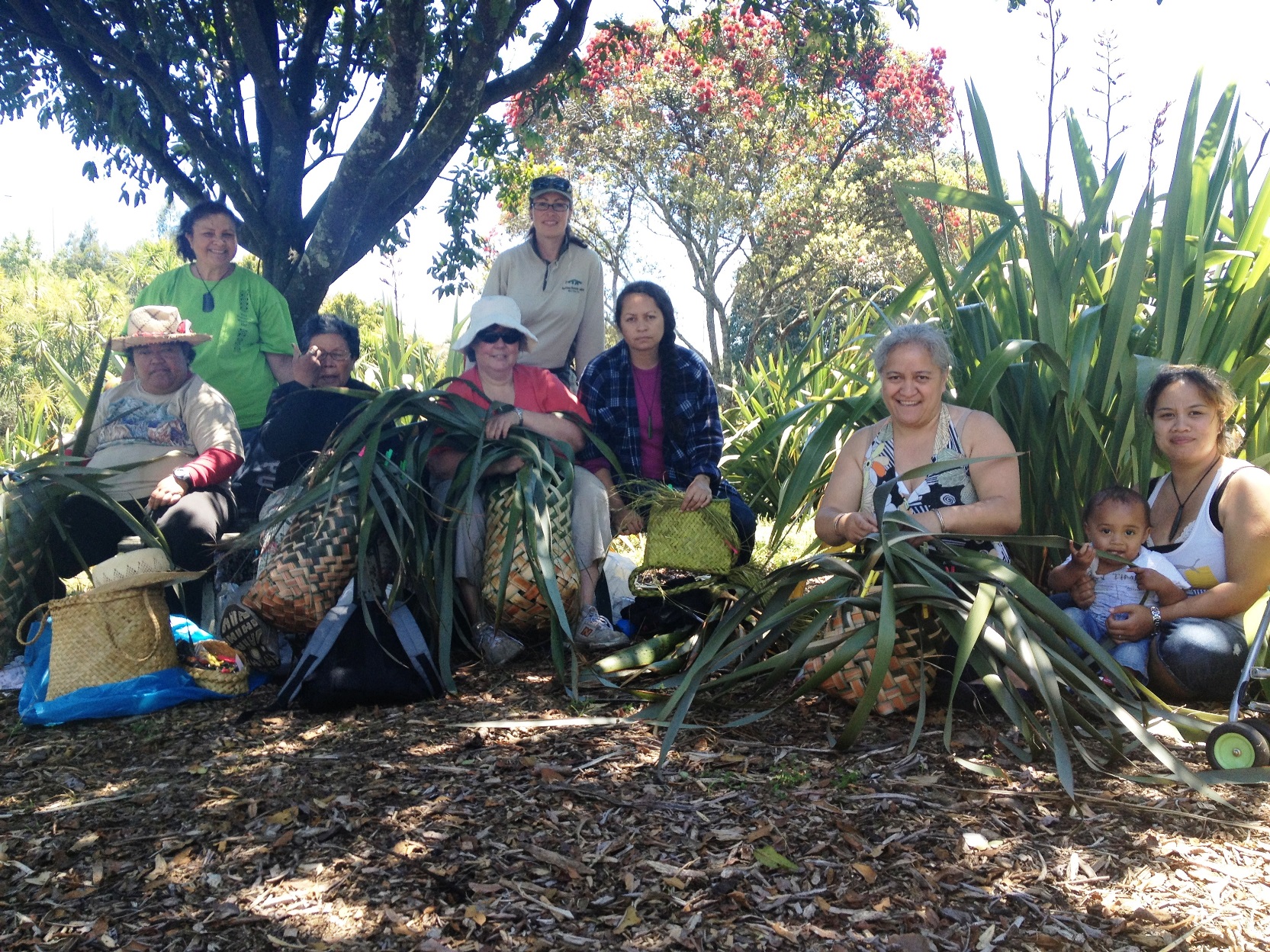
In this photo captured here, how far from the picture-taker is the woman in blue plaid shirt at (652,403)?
390 centimetres

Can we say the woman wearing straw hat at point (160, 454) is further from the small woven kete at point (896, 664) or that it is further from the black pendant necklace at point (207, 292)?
the small woven kete at point (896, 664)

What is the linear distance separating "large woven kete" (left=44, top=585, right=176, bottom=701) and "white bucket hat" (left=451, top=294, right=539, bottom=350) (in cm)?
140

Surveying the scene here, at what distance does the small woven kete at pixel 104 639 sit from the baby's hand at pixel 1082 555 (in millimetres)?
2762

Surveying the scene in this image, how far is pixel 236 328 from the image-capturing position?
431 cm

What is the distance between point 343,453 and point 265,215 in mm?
3354

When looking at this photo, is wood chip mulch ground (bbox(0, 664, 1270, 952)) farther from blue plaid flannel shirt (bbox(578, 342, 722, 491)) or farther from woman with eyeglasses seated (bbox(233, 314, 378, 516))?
blue plaid flannel shirt (bbox(578, 342, 722, 491))

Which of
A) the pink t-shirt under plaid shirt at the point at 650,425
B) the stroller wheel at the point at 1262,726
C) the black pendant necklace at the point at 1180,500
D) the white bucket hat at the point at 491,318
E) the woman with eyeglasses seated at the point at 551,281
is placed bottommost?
the stroller wheel at the point at 1262,726

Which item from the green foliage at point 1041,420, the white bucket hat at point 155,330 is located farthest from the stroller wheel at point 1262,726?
the white bucket hat at point 155,330

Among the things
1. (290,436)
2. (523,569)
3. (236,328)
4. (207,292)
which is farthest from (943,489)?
(207,292)

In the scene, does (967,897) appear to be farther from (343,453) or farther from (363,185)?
(363,185)

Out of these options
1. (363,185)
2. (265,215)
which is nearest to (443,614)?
(363,185)

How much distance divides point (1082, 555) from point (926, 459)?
52 centimetres

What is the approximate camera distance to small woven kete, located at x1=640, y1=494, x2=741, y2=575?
3.46m

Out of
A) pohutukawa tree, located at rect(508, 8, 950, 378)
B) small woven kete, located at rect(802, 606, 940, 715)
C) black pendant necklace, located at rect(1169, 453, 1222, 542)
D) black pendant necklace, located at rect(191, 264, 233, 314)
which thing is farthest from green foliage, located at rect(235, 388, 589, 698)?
pohutukawa tree, located at rect(508, 8, 950, 378)
